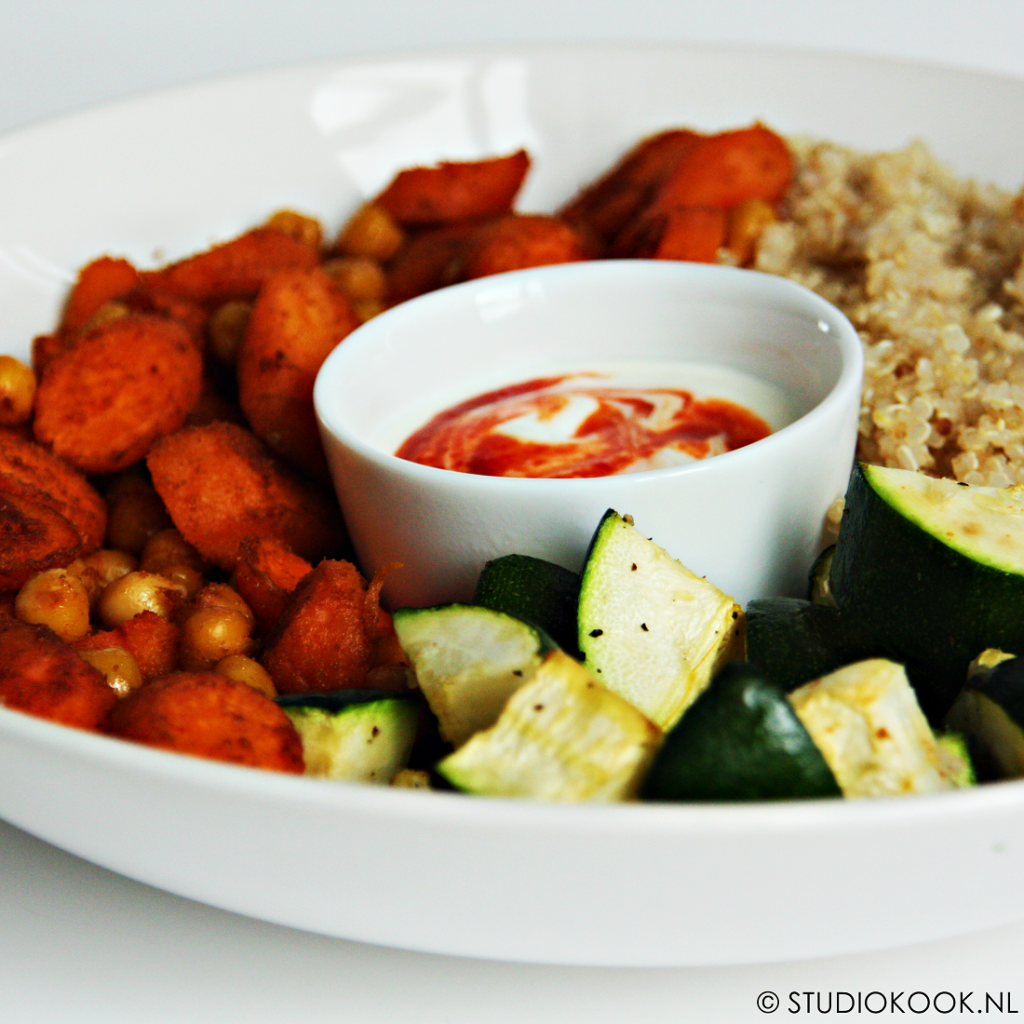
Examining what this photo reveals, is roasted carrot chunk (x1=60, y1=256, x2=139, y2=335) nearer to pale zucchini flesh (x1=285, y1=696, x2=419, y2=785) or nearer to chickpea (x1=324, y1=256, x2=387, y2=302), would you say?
chickpea (x1=324, y1=256, x2=387, y2=302)

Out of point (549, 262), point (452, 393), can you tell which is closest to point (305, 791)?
point (452, 393)

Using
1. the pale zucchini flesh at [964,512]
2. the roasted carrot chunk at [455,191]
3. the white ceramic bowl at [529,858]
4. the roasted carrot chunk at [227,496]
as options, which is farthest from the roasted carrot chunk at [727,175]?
the white ceramic bowl at [529,858]

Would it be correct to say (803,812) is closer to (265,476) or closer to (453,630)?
(453,630)

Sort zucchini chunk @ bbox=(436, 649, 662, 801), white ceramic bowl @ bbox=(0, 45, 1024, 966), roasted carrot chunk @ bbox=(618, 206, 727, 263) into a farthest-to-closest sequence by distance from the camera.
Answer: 1. roasted carrot chunk @ bbox=(618, 206, 727, 263)
2. zucchini chunk @ bbox=(436, 649, 662, 801)
3. white ceramic bowl @ bbox=(0, 45, 1024, 966)

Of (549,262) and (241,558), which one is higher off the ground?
(549,262)

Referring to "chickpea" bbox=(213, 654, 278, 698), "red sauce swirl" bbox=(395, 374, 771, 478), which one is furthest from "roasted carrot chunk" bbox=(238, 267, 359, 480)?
"chickpea" bbox=(213, 654, 278, 698)

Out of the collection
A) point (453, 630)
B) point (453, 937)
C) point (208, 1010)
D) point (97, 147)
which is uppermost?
point (97, 147)

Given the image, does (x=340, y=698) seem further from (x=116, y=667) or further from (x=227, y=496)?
(x=227, y=496)

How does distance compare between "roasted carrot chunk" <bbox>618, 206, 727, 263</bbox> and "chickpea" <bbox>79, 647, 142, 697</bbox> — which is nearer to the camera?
"chickpea" <bbox>79, 647, 142, 697</bbox>
